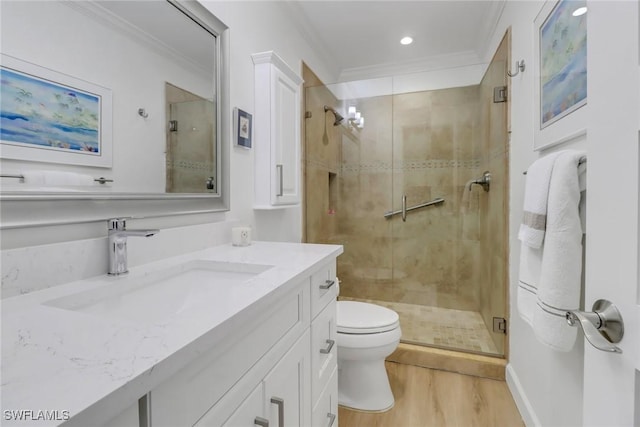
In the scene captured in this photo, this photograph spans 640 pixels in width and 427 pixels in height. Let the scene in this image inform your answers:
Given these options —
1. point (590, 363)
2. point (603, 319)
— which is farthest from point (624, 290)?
point (590, 363)

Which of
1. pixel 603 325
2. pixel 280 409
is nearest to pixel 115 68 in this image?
pixel 280 409

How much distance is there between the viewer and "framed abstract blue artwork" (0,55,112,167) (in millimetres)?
688

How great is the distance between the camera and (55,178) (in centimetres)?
→ 77

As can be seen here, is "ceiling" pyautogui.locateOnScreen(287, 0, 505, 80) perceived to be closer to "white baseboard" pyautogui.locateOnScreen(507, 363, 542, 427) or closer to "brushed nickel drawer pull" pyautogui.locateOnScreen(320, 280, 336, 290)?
"brushed nickel drawer pull" pyautogui.locateOnScreen(320, 280, 336, 290)

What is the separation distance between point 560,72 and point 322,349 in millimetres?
1355

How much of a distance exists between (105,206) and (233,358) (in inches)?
24.0

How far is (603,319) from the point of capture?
1.52 feet

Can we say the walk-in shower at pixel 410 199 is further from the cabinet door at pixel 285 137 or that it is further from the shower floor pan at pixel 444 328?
the cabinet door at pixel 285 137

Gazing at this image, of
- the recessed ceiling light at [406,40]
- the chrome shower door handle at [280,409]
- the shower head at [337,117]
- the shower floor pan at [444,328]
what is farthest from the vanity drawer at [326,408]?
the recessed ceiling light at [406,40]

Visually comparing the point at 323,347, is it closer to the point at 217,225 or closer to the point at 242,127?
the point at 217,225

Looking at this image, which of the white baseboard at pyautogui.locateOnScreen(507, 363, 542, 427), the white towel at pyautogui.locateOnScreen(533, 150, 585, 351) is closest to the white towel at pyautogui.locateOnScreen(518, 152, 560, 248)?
the white towel at pyautogui.locateOnScreen(533, 150, 585, 351)

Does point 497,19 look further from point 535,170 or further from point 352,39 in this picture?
point 535,170

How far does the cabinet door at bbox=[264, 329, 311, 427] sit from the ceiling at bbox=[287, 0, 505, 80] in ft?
7.04

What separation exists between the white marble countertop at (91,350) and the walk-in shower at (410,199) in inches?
72.1
